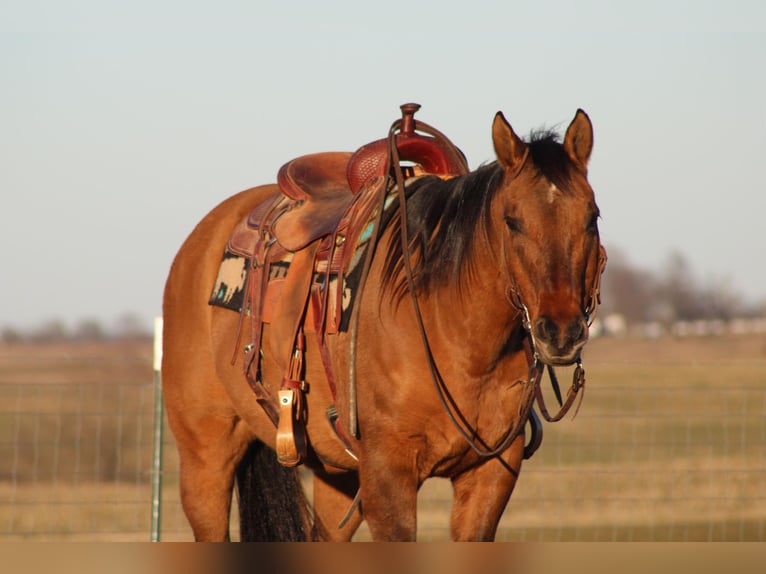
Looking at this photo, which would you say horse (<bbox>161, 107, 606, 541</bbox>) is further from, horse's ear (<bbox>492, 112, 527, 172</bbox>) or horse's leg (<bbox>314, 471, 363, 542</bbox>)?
A: horse's leg (<bbox>314, 471, 363, 542</bbox>)

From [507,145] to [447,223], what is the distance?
0.43 meters

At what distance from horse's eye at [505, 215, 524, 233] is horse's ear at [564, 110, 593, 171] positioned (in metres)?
0.29

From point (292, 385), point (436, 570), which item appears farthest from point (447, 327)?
point (436, 570)

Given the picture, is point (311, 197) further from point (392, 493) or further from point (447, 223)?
point (392, 493)

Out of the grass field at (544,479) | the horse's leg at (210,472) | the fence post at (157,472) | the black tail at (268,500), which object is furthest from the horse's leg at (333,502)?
the grass field at (544,479)

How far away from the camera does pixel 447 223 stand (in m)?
3.62

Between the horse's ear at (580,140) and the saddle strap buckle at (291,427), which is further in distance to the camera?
the saddle strap buckle at (291,427)

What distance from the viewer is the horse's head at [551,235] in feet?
9.78

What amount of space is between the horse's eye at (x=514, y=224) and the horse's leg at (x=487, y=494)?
832 mm

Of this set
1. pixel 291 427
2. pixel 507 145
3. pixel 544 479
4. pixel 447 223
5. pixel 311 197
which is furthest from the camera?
pixel 544 479

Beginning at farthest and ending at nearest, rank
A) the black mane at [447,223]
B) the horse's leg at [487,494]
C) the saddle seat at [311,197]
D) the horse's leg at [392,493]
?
the saddle seat at [311,197] < the horse's leg at [487,494] < the horse's leg at [392,493] < the black mane at [447,223]

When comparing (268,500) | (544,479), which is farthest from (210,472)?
(544,479)

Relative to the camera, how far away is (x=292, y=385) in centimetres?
405

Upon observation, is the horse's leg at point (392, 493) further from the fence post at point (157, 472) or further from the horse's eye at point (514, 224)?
the fence post at point (157, 472)
